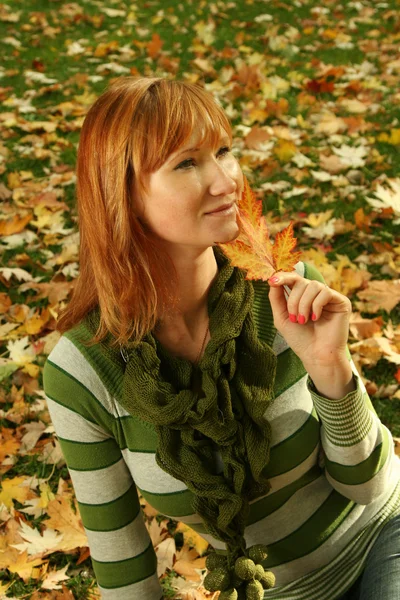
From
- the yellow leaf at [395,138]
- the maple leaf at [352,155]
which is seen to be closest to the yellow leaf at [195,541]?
the maple leaf at [352,155]

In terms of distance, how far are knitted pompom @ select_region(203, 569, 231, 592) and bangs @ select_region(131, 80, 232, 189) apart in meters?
0.94

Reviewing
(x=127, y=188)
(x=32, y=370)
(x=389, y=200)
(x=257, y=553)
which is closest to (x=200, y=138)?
(x=127, y=188)

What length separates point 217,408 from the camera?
1669mm

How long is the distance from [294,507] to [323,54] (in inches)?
193

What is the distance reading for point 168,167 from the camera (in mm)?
1586

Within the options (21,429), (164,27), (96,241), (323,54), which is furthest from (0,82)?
(96,241)

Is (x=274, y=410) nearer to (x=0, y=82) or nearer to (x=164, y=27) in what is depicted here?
(x=0, y=82)

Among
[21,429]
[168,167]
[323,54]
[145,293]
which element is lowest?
[21,429]

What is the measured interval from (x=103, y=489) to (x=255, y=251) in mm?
716

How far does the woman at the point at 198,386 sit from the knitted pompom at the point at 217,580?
0.04 ft

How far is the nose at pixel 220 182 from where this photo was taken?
5.16 feet

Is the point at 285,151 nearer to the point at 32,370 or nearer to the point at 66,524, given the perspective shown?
the point at 32,370

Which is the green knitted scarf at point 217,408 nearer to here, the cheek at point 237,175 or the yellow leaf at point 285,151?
the cheek at point 237,175

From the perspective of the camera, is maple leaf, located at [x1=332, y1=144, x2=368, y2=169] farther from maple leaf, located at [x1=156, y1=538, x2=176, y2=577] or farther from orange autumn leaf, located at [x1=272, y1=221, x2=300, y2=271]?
orange autumn leaf, located at [x1=272, y1=221, x2=300, y2=271]
